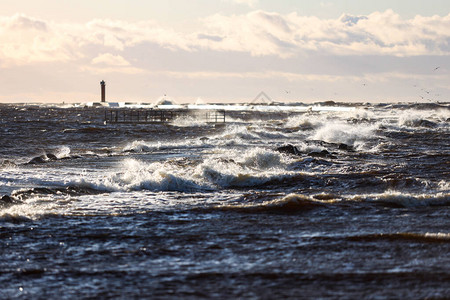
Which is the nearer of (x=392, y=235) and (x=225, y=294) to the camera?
(x=225, y=294)

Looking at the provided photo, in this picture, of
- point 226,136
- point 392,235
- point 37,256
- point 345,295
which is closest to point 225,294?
point 345,295

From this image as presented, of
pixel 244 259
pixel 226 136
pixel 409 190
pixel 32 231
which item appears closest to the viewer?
pixel 244 259

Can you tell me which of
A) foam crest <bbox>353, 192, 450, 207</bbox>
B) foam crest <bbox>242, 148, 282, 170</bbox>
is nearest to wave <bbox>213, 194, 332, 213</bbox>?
foam crest <bbox>353, 192, 450, 207</bbox>

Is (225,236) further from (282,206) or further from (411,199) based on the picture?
(411,199)

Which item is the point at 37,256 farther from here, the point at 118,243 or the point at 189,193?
the point at 189,193

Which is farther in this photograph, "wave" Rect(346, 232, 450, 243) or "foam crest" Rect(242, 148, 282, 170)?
"foam crest" Rect(242, 148, 282, 170)

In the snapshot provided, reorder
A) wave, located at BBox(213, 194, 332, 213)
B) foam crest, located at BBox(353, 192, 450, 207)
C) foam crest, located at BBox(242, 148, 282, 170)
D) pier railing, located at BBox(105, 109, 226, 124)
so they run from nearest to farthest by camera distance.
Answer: wave, located at BBox(213, 194, 332, 213)
foam crest, located at BBox(353, 192, 450, 207)
foam crest, located at BBox(242, 148, 282, 170)
pier railing, located at BBox(105, 109, 226, 124)

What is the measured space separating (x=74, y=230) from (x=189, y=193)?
15.8 feet

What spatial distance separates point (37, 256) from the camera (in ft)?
26.6

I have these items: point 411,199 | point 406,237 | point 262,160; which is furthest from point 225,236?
point 262,160

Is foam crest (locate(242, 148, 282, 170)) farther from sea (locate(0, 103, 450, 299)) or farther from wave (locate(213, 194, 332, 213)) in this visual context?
wave (locate(213, 194, 332, 213))

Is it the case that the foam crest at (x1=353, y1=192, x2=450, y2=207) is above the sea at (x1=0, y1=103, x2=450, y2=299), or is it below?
above

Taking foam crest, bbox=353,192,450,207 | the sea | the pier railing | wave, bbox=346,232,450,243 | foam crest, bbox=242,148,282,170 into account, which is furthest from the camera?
the pier railing

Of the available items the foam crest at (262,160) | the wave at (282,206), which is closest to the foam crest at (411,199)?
the wave at (282,206)
